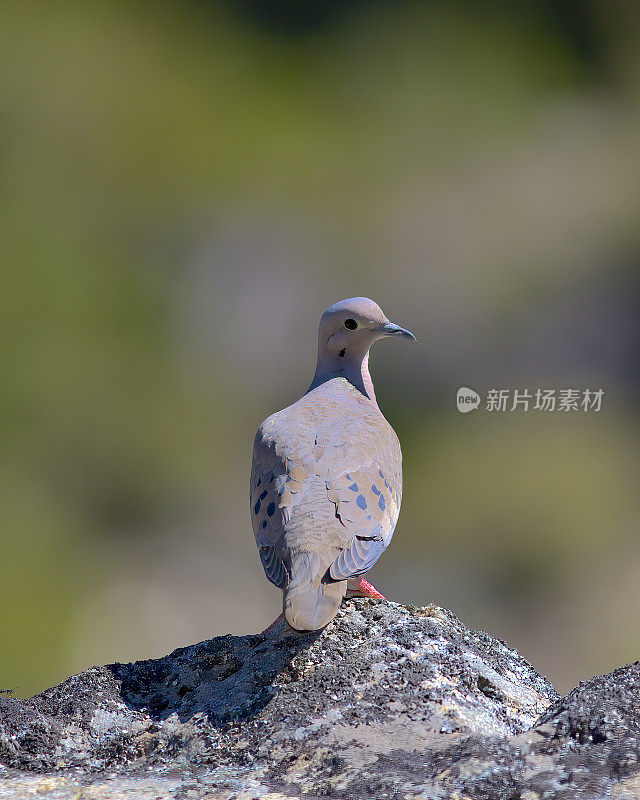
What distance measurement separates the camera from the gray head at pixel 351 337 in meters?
5.68

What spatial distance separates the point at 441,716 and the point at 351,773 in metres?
0.47

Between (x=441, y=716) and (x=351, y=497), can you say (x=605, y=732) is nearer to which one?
(x=441, y=716)

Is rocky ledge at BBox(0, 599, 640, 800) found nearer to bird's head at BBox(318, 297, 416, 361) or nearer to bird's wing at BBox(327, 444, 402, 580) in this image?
bird's wing at BBox(327, 444, 402, 580)

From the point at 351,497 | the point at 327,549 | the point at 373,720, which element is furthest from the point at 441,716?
the point at 351,497

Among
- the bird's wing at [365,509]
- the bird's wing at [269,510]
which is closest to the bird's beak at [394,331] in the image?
the bird's wing at [365,509]

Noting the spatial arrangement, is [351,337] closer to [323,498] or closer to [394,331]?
[394,331]

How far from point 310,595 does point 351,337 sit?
227 cm

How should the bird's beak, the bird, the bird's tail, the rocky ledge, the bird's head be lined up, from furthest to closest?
the bird's head, the bird's beak, the bird, the bird's tail, the rocky ledge

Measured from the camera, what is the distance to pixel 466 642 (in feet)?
13.0

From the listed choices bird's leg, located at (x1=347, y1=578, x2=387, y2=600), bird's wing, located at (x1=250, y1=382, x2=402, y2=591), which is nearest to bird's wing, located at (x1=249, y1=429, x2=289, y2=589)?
bird's wing, located at (x1=250, y1=382, x2=402, y2=591)

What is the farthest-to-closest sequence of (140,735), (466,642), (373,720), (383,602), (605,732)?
(383,602), (466,642), (140,735), (373,720), (605,732)

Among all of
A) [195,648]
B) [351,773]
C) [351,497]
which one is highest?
[351,497]

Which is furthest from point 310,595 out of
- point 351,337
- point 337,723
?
point 351,337

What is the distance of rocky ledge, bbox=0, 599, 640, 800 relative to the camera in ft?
8.98
